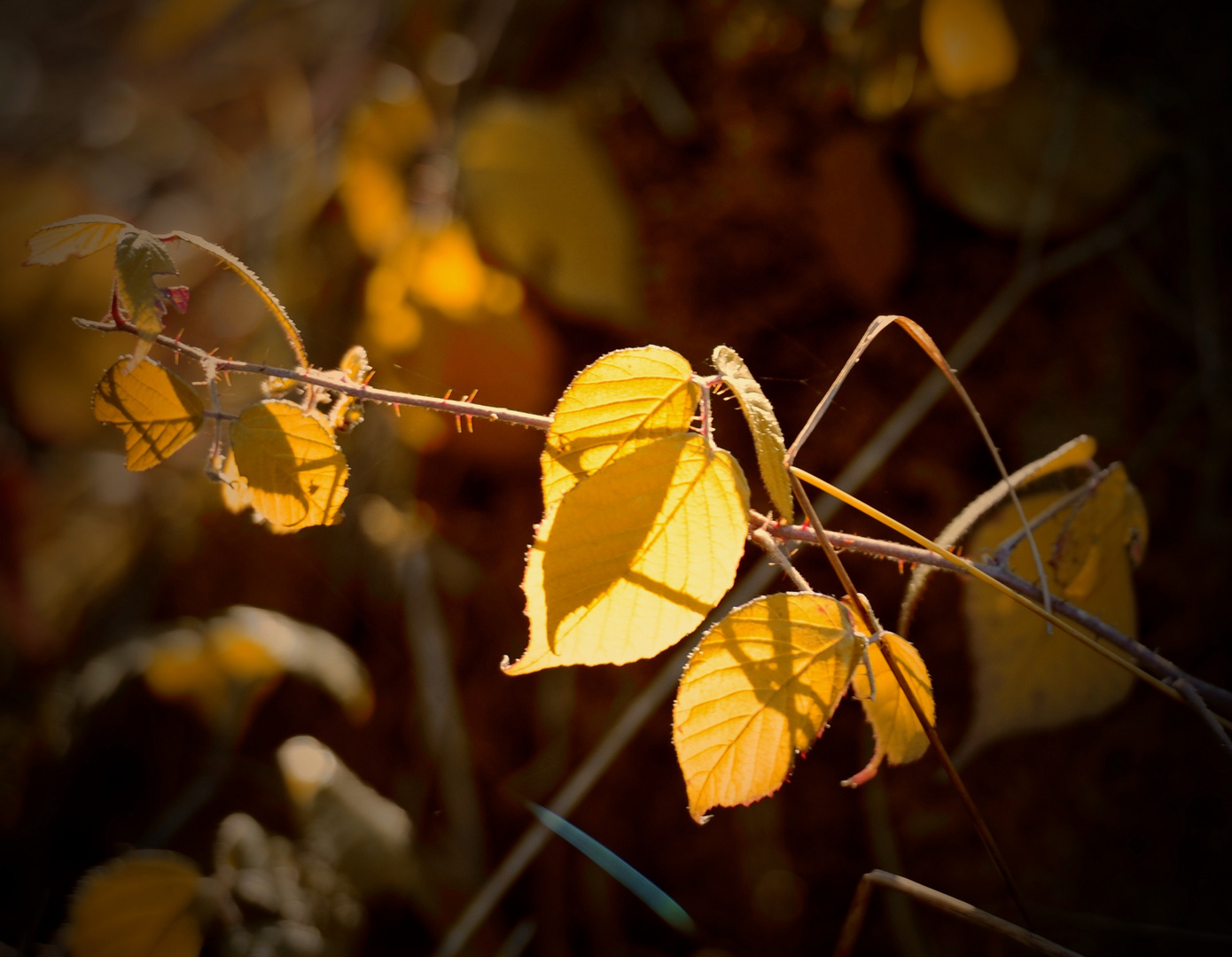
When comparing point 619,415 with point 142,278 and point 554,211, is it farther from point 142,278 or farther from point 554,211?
point 554,211

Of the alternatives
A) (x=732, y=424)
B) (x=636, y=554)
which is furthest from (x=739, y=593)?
(x=636, y=554)

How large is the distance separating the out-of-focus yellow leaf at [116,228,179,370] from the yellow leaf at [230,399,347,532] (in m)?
0.04

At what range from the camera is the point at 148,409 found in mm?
231

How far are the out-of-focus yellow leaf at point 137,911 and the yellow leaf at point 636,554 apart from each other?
36 centimetres

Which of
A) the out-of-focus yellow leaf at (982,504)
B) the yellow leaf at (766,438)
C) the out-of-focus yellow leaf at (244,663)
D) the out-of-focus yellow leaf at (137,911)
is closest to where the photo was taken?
the yellow leaf at (766,438)

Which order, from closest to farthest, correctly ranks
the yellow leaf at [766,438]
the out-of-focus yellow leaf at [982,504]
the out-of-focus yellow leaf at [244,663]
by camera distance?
the yellow leaf at [766,438]
the out-of-focus yellow leaf at [982,504]
the out-of-focus yellow leaf at [244,663]

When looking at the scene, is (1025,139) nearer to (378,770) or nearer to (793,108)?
(793,108)

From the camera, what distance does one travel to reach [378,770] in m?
0.52

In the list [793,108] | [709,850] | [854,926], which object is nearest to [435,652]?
[709,850]

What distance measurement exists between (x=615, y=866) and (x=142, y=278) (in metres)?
0.42

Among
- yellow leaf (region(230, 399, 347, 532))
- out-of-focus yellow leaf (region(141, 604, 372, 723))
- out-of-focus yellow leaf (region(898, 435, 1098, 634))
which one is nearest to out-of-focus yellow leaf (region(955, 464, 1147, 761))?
out-of-focus yellow leaf (region(898, 435, 1098, 634))

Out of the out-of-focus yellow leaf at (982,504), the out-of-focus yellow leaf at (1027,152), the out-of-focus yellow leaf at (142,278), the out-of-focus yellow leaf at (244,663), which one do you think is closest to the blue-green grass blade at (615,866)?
the out-of-focus yellow leaf at (244,663)

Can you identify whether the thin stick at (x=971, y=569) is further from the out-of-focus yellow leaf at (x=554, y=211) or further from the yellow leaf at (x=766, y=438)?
the out-of-focus yellow leaf at (x=554, y=211)

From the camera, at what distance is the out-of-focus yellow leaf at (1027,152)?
520mm
